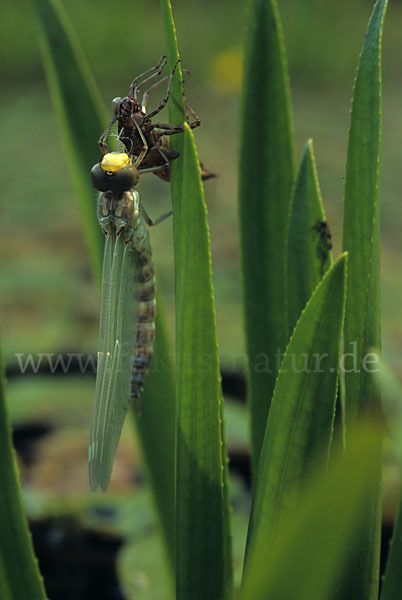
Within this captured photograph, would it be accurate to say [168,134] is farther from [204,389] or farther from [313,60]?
[313,60]

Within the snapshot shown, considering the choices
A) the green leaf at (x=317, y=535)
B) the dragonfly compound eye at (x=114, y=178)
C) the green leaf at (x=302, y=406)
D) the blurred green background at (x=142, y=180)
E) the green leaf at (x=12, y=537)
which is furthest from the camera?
the blurred green background at (x=142, y=180)

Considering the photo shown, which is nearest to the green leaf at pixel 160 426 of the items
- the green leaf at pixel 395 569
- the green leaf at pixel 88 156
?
the green leaf at pixel 88 156

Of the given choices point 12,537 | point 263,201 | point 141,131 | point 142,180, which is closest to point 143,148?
point 141,131

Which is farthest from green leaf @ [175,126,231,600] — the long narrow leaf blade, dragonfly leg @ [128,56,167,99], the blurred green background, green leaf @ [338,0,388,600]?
the blurred green background

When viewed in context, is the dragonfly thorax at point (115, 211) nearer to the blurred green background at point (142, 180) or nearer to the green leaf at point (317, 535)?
the blurred green background at point (142, 180)

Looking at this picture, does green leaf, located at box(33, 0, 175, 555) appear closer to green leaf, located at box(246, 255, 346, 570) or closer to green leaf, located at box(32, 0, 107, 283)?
green leaf, located at box(32, 0, 107, 283)

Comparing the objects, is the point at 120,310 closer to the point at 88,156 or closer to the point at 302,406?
the point at 88,156
